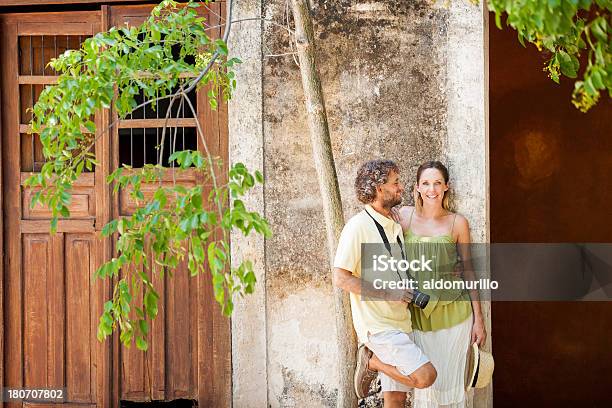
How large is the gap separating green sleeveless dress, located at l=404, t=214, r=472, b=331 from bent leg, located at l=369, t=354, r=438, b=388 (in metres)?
0.44

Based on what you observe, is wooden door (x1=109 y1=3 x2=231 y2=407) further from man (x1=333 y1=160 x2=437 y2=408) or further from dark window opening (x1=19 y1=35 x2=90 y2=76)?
man (x1=333 y1=160 x2=437 y2=408)

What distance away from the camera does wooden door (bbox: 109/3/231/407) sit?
20.1 ft

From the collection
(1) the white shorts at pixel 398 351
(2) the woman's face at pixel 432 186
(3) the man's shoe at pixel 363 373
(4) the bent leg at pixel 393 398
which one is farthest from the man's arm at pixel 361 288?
(2) the woman's face at pixel 432 186

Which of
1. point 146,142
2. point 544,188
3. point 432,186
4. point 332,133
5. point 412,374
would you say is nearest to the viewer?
point 412,374

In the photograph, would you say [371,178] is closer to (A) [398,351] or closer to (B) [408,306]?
(B) [408,306]

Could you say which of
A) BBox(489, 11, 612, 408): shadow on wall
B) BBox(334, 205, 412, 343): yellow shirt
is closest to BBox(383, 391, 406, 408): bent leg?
BBox(334, 205, 412, 343): yellow shirt

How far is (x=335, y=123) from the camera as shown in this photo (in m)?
6.01

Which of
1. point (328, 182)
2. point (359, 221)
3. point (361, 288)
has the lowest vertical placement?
point (361, 288)

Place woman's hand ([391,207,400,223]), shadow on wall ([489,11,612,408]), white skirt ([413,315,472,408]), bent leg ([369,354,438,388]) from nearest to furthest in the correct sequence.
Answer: bent leg ([369,354,438,388]), white skirt ([413,315,472,408]), woman's hand ([391,207,400,223]), shadow on wall ([489,11,612,408])

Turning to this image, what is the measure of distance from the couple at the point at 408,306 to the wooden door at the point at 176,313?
1.42m

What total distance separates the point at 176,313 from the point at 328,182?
176cm

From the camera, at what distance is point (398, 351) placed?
4887 millimetres

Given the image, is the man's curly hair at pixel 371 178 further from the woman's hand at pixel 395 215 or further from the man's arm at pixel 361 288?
the man's arm at pixel 361 288

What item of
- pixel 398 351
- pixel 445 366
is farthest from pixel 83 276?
pixel 445 366
